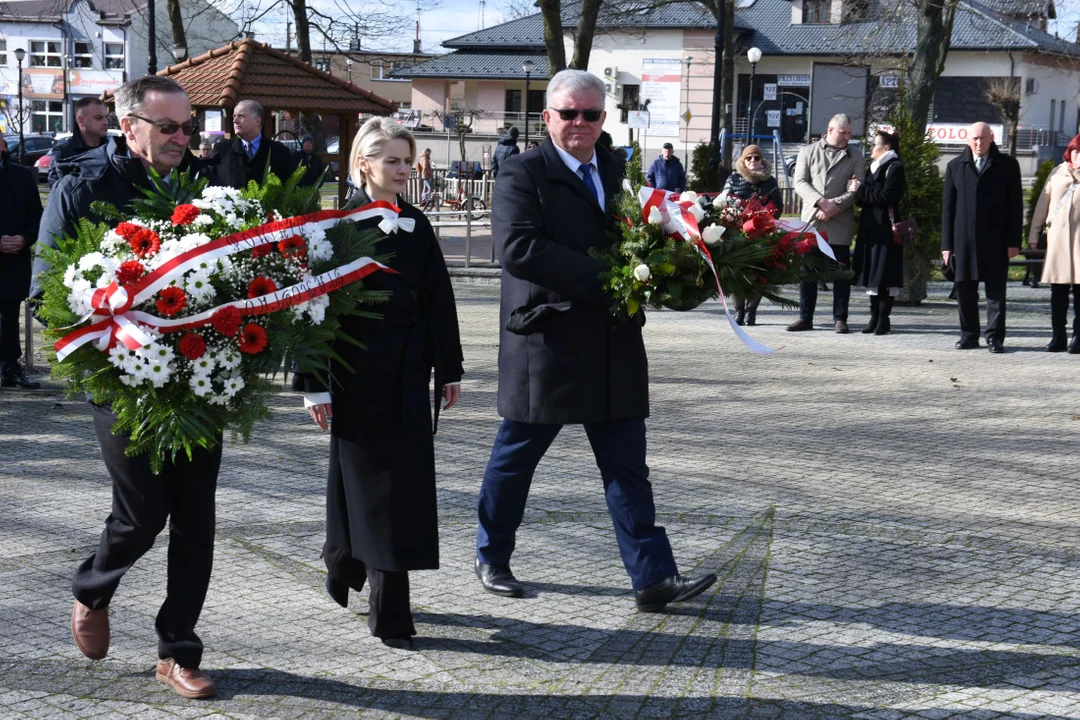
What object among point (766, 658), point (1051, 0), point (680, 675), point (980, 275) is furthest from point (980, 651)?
point (1051, 0)

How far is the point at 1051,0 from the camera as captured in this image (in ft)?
75.8

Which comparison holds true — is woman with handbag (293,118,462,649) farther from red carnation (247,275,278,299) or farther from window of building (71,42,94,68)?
window of building (71,42,94,68)

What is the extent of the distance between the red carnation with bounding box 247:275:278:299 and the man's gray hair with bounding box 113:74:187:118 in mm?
798

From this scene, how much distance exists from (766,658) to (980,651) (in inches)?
31.4

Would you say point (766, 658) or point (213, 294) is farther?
point (766, 658)

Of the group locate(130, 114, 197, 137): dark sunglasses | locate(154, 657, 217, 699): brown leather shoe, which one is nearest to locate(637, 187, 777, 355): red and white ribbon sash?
locate(130, 114, 197, 137): dark sunglasses

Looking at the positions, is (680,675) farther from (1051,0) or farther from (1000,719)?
(1051,0)

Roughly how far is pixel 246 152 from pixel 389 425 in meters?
7.12

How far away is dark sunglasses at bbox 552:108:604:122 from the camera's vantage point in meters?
5.23

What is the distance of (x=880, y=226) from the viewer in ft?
45.2

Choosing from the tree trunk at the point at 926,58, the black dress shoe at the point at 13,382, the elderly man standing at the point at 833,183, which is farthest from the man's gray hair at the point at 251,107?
the tree trunk at the point at 926,58

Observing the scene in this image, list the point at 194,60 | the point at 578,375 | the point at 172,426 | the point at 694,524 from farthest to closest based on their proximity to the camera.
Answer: the point at 194,60 → the point at 694,524 → the point at 578,375 → the point at 172,426

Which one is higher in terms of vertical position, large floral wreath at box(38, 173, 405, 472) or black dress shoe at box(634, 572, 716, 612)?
large floral wreath at box(38, 173, 405, 472)

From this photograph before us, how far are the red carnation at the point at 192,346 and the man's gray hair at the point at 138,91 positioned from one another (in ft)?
3.17
